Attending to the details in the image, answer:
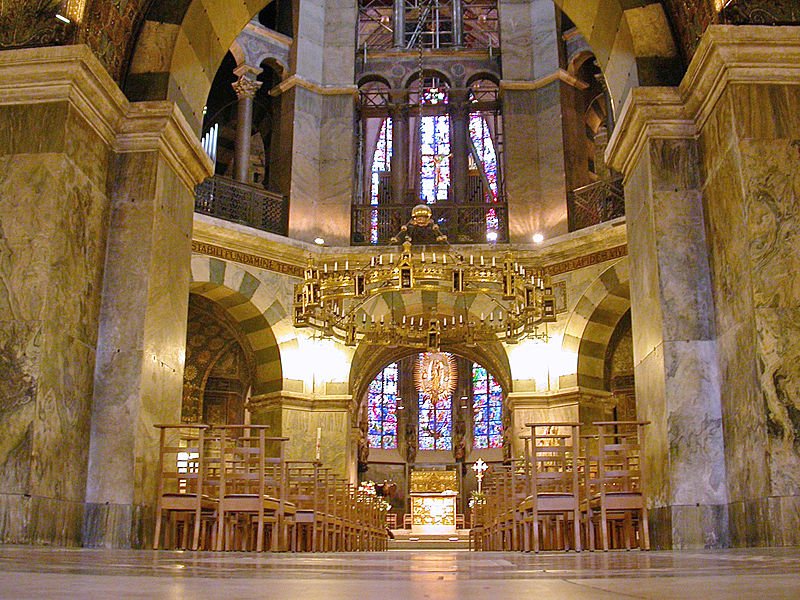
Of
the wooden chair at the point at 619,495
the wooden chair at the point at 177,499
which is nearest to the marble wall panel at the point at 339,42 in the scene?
the wooden chair at the point at 177,499

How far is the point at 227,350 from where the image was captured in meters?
17.9

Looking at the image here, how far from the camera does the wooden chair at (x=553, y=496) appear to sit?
7141 mm

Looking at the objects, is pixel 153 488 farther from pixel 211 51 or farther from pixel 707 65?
pixel 707 65

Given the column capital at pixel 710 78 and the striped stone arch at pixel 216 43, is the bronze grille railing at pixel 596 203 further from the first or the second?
the column capital at pixel 710 78

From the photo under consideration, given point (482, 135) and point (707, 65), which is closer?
point (707, 65)

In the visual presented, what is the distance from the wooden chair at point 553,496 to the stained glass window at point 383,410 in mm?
15135

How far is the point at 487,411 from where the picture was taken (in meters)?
24.3

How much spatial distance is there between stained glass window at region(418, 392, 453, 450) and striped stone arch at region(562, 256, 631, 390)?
10361mm

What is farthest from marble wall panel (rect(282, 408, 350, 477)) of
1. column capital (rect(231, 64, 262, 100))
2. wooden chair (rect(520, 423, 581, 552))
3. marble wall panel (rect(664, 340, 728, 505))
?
marble wall panel (rect(664, 340, 728, 505))

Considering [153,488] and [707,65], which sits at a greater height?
[707,65]

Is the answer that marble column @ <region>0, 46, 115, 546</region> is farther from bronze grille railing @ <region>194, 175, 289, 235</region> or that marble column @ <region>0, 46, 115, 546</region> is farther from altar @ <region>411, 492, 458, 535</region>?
altar @ <region>411, 492, 458, 535</region>

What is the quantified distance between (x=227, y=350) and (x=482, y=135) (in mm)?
7465

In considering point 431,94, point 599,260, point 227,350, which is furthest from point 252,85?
point 599,260

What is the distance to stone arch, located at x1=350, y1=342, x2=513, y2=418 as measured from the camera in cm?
1595
